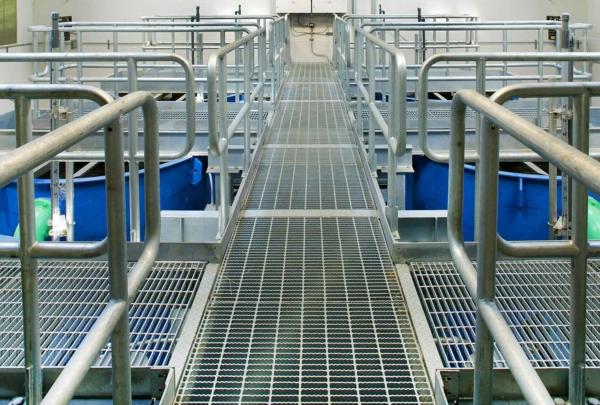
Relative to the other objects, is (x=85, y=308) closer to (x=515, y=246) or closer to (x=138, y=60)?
(x=138, y=60)

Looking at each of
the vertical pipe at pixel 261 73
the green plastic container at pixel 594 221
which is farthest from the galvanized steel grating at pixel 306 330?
the vertical pipe at pixel 261 73

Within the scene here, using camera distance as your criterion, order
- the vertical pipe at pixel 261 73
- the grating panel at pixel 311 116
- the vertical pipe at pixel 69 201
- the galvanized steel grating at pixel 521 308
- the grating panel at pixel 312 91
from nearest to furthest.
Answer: the galvanized steel grating at pixel 521 308, the vertical pipe at pixel 69 201, the vertical pipe at pixel 261 73, the grating panel at pixel 311 116, the grating panel at pixel 312 91

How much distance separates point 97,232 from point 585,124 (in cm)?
343

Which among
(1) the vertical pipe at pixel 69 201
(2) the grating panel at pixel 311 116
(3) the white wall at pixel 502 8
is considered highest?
(3) the white wall at pixel 502 8

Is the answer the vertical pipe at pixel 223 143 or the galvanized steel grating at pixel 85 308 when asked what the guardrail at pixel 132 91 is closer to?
the vertical pipe at pixel 223 143

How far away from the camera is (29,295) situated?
1452 mm

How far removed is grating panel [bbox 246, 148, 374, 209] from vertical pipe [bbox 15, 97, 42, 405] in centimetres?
226

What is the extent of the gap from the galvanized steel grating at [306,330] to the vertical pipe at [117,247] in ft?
1.50

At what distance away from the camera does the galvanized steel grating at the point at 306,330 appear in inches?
80.5

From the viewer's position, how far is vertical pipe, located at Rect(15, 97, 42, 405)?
1.47 m

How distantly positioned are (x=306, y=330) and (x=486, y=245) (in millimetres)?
1071

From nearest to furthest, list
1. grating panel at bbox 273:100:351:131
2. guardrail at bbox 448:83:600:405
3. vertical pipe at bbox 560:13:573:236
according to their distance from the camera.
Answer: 1. guardrail at bbox 448:83:600:405
2. vertical pipe at bbox 560:13:573:236
3. grating panel at bbox 273:100:351:131

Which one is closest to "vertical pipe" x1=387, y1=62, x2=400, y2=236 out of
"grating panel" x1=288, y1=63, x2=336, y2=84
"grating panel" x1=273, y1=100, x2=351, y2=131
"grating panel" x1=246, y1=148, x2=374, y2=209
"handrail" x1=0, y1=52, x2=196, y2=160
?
"grating panel" x1=246, y1=148, x2=374, y2=209

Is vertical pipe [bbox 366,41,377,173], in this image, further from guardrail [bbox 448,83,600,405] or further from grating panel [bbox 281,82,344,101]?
grating panel [bbox 281,82,344,101]
